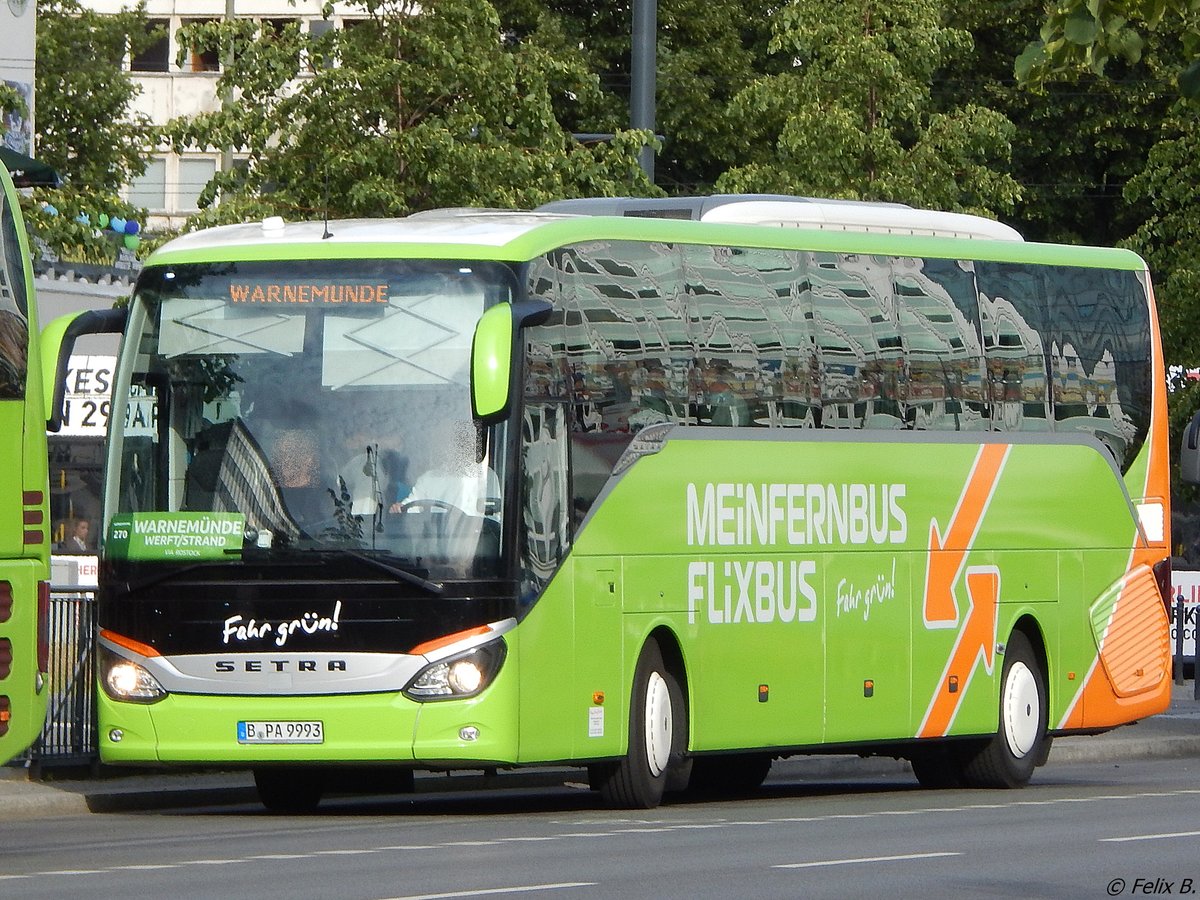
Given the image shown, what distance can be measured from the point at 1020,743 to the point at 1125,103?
2848 centimetres

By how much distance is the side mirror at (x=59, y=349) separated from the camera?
15.5m

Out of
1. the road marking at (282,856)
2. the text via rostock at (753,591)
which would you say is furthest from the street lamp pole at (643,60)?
the road marking at (282,856)

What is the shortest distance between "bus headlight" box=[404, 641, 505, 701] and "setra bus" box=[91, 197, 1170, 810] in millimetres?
23

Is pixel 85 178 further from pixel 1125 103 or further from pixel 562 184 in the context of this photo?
pixel 562 184

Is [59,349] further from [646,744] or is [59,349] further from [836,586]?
[836,586]

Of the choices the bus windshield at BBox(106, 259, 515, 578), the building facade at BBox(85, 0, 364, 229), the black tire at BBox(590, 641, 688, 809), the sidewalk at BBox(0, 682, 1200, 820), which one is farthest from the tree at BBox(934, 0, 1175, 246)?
the building facade at BBox(85, 0, 364, 229)

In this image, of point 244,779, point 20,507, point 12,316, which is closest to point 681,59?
point 244,779

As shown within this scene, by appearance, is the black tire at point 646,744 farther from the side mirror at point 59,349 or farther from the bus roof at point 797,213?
the side mirror at point 59,349

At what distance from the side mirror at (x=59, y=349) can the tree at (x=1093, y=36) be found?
17.5ft

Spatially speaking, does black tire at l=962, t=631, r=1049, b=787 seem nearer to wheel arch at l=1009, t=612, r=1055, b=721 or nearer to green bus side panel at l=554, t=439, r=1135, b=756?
wheel arch at l=1009, t=612, r=1055, b=721

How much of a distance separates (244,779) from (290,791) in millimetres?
1950

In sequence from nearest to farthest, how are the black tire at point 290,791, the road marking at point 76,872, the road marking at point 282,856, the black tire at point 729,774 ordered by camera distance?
the road marking at point 76,872
the road marking at point 282,856
the black tire at point 290,791
the black tire at point 729,774

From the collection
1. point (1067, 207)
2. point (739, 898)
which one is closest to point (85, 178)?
point (1067, 207)

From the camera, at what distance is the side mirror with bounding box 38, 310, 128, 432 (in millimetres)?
15539
